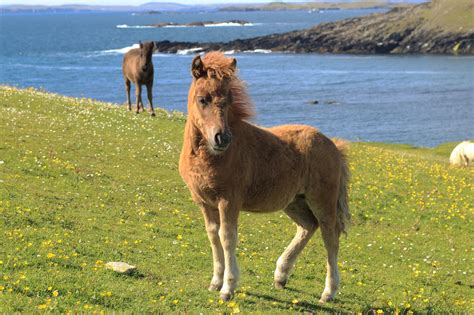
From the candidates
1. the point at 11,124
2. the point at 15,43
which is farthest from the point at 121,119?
the point at 15,43

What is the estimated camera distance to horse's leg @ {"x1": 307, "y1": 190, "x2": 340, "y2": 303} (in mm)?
11258

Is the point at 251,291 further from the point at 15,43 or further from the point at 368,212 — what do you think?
the point at 15,43

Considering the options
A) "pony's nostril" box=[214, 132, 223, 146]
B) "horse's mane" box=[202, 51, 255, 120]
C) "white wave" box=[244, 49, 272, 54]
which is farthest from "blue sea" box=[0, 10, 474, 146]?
"pony's nostril" box=[214, 132, 223, 146]

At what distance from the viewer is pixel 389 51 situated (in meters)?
147

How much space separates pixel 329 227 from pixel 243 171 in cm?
218

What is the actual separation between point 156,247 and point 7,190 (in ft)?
15.3

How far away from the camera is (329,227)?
37.3ft

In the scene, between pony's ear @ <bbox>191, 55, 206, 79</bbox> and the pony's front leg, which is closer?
pony's ear @ <bbox>191, 55, 206, 79</bbox>

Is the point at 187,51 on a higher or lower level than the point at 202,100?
lower

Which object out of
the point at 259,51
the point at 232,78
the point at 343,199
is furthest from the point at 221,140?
the point at 259,51

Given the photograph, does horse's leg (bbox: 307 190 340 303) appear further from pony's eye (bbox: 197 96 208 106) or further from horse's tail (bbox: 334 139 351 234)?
pony's eye (bbox: 197 96 208 106)

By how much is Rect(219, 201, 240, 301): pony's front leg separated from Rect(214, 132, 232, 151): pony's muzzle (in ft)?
3.81

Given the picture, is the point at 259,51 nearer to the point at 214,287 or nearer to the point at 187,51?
the point at 187,51

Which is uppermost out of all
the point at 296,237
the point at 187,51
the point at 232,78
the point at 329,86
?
the point at 232,78
